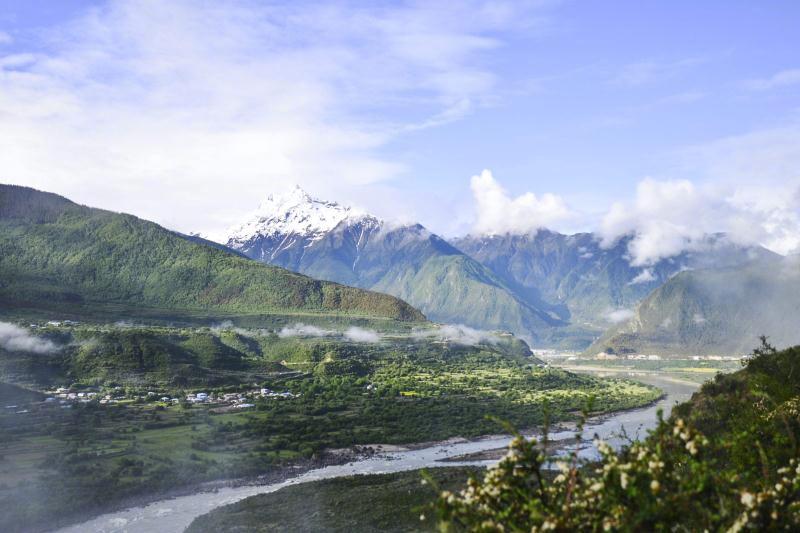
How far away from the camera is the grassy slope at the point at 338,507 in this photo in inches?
2923

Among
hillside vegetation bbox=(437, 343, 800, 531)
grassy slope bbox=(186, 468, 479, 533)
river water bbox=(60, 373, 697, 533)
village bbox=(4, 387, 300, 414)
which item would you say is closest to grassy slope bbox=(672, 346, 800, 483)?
hillside vegetation bbox=(437, 343, 800, 531)

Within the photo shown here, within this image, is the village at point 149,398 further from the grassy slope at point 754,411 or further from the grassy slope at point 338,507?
the grassy slope at point 754,411

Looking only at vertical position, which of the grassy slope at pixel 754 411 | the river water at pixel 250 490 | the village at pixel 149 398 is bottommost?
the river water at pixel 250 490

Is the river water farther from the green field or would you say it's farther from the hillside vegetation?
the hillside vegetation

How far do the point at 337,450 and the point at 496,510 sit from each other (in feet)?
356

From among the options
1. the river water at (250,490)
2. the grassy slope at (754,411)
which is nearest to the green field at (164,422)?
the river water at (250,490)

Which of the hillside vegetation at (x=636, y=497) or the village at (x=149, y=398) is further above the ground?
the hillside vegetation at (x=636, y=497)

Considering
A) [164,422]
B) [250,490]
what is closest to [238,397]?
[164,422]

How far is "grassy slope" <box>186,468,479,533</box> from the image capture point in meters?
74.2

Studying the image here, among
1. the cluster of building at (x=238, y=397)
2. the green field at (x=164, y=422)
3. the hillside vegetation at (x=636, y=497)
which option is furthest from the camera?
the cluster of building at (x=238, y=397)

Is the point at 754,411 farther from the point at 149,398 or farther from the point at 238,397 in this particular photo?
the point at 149,398

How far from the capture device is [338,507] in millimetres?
81312

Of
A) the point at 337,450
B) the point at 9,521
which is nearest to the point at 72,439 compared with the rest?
the point at 9,521

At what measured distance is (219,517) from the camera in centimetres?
8006
